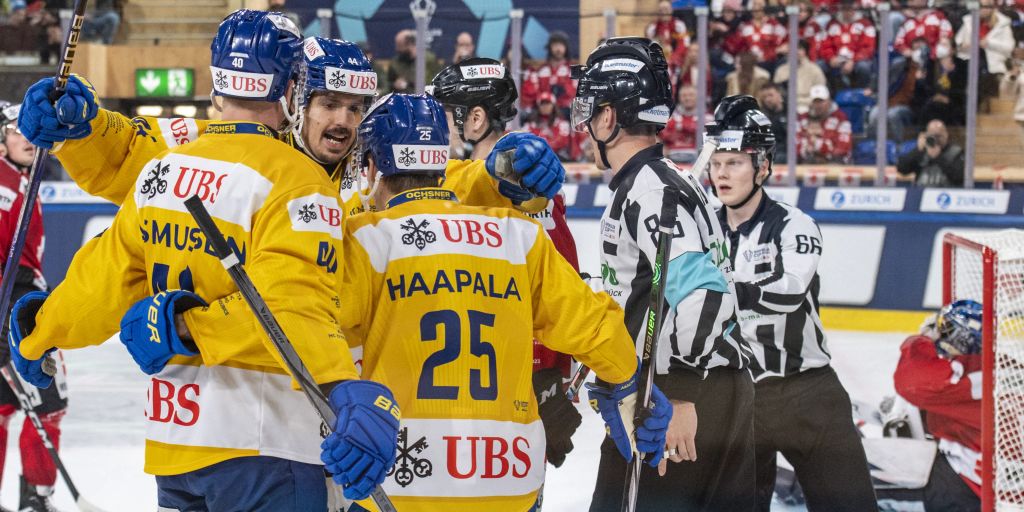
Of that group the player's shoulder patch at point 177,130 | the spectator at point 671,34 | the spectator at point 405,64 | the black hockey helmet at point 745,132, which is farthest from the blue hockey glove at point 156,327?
the spectator at point 671,34

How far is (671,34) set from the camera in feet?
26.1

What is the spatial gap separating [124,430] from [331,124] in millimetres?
3202

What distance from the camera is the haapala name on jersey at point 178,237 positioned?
83.7 inches

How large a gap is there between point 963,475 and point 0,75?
23.2 feet

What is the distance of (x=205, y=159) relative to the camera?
7.14 feet

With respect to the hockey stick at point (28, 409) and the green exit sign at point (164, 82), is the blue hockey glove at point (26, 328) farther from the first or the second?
the green exit sign at point (164, 82)

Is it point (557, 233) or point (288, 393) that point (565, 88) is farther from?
point (288, 393)

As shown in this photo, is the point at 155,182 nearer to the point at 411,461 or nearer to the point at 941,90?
the point at 411,461

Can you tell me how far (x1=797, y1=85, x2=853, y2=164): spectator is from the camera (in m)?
7.84

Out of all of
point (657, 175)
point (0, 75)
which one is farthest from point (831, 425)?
point (0, 75)

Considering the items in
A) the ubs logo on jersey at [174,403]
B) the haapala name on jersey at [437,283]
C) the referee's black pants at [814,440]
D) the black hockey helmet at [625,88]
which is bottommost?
the referee's black pants at [814,440]

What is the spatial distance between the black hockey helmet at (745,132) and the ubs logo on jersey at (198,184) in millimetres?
2094

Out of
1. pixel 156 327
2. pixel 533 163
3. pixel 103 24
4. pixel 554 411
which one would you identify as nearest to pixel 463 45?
pixel 103 24

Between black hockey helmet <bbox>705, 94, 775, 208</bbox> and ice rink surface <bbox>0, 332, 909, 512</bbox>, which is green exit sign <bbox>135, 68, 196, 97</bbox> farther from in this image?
black hockey helmet <bbox>705, 94, 775, 208</bbox>
